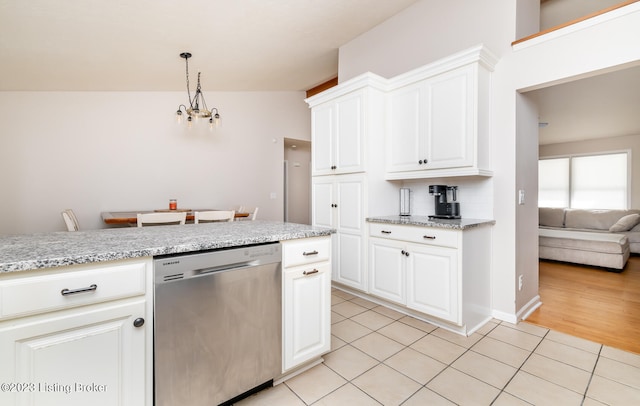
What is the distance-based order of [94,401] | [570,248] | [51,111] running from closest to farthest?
1. [94,401]
2. [51,111]
3. [570,248]

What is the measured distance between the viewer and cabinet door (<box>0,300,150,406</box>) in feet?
3.18

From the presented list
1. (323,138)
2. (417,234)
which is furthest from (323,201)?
(417,234)

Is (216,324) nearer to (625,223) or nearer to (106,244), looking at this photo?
(106,244)

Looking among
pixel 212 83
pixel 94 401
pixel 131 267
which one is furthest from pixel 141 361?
pixel 212 83

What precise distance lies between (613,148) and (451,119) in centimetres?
618

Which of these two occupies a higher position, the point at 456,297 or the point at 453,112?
the point at 453,112

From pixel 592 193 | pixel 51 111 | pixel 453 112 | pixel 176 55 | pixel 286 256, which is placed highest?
pixel 176 55

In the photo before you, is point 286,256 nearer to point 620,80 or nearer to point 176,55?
point 176,55

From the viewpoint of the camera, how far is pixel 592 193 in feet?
20.9

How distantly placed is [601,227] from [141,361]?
274 inches

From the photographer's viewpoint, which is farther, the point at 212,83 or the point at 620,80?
the point at 212,83

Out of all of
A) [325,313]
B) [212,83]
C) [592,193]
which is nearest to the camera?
[325,313]

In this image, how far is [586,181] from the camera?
254 inches

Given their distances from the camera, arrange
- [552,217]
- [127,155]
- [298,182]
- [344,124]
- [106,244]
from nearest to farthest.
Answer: [106,244], [344,124], [127,155], [552,217], [298,182]
